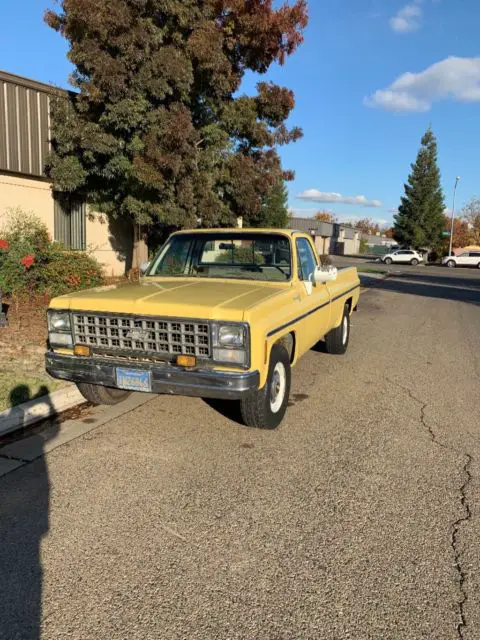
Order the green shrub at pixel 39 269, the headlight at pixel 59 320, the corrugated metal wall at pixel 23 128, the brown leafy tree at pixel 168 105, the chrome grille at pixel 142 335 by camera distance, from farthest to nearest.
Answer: the corrugated metal wall at pixel 23 128 → the brown leafy tree at pixel 168 105 → the green shrub at pixel 39 269 → the headlight at pixel 59 320 → the chrome grille at pixel 142 335

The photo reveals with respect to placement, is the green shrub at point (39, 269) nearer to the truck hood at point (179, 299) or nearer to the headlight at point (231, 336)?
the truck hood at point (179, 299)

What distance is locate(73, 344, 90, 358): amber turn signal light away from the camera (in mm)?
4426

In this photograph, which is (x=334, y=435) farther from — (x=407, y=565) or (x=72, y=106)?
(x=72, y=106)

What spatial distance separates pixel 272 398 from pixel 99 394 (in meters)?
1.78

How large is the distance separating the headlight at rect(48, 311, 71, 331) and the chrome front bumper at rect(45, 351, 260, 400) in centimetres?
25

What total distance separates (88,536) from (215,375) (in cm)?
144

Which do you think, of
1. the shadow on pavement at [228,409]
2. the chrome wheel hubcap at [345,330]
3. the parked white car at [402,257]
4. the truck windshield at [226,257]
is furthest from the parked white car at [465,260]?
the shadow on pavement at [228,409]

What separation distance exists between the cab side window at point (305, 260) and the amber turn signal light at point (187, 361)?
1893 millimetres

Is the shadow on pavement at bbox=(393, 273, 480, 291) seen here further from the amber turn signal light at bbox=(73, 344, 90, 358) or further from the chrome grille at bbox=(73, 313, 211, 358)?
the amber turn signal light at bbox=(73, 344, 90, 358)

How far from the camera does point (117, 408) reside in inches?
205

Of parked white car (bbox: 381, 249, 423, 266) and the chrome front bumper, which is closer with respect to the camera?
the chrome front bumper

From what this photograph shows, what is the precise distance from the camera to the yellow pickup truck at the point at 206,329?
3.95 metres

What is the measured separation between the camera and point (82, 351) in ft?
14.6

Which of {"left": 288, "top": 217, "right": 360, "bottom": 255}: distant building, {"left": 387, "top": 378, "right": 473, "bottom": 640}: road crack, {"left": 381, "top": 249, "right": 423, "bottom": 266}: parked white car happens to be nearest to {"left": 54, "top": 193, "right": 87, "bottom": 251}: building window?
{"left": 387, "top": 378, "right": 473, "bottom": 640}: road crack
